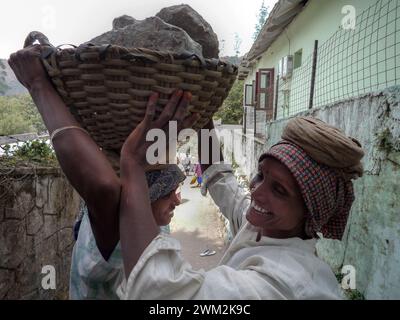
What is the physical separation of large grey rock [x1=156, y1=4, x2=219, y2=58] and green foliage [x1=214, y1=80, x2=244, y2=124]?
18.0 metres

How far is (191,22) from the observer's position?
4.88 feet

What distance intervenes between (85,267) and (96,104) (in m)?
0.64

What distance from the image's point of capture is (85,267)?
1.26 m

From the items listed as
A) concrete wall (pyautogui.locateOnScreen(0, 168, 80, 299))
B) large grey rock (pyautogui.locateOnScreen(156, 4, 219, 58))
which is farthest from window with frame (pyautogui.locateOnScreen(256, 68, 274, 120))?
large grey rock (pyautogui.locateOnScreen(156, 4, 219, 58))

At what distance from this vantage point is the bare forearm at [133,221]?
97 centimetres

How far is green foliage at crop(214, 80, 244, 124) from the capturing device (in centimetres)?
1925

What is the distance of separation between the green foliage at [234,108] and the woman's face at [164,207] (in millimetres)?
18079

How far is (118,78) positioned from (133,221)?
0.44 m

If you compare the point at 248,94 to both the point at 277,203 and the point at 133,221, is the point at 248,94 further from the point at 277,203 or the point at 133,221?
the point at 133,221

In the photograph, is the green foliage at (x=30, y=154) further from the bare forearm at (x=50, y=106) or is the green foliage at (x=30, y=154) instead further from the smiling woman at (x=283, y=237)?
the smiling woman at (x=283, y=237)

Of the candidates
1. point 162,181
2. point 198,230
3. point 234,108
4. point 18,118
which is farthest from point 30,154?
point 18,118

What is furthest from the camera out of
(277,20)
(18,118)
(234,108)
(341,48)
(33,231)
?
(18,118)

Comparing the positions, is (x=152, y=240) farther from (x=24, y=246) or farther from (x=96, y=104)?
(x=24, y=246)

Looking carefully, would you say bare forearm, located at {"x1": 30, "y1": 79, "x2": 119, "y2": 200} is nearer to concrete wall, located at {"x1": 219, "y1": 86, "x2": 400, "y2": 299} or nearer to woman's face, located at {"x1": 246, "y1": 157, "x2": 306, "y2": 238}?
woman's face, located at {"x1": 246, "y1": 157, "x2": 306, "y2": 238}
